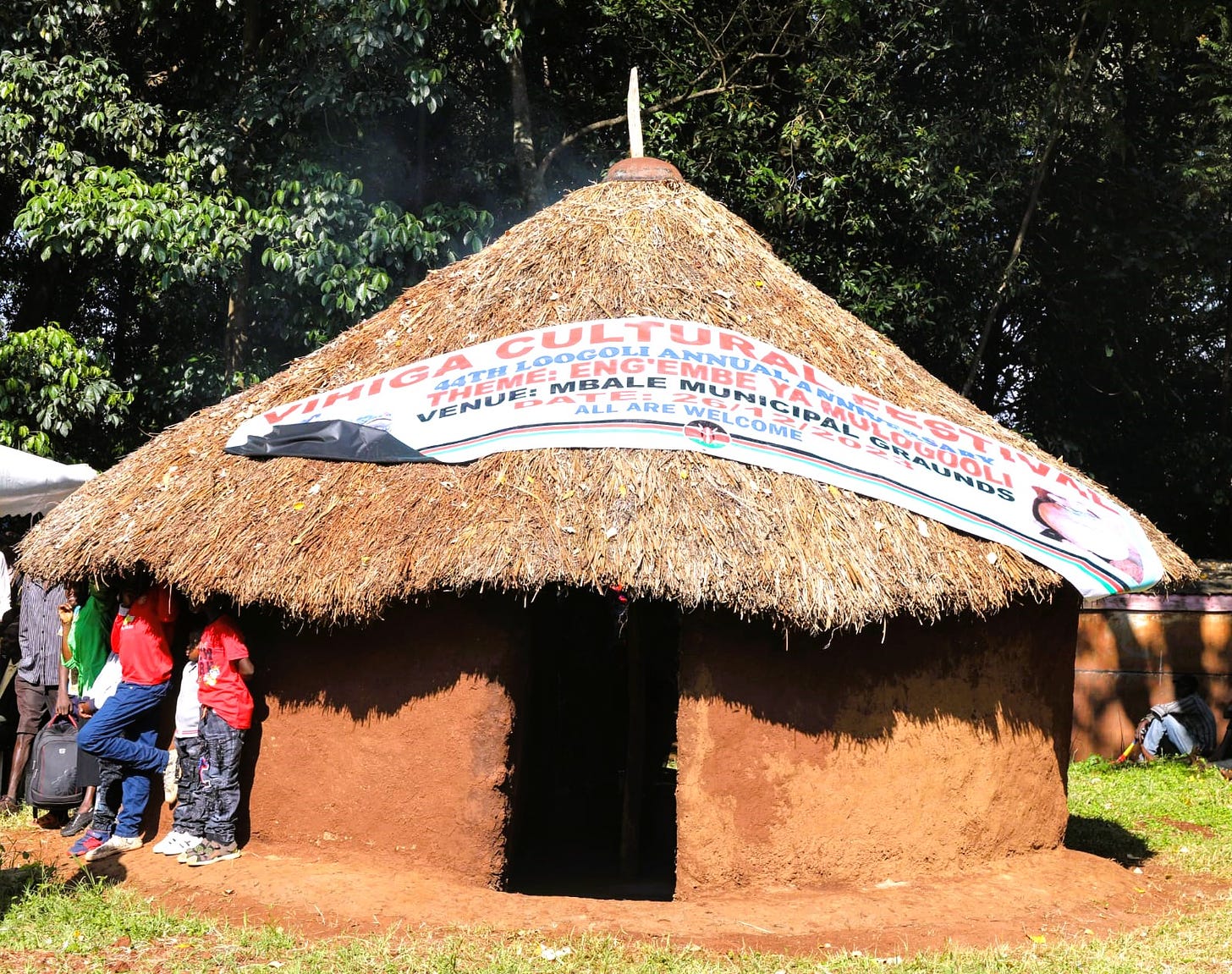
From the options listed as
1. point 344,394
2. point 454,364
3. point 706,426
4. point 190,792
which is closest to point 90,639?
point 190,792

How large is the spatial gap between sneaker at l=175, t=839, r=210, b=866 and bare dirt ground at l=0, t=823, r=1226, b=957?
Answer: 0.23ft

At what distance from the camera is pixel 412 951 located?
605 centimetres

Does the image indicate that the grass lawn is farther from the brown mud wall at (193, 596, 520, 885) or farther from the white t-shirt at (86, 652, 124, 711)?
the white t-shirt at (86, 652, 124, 711)

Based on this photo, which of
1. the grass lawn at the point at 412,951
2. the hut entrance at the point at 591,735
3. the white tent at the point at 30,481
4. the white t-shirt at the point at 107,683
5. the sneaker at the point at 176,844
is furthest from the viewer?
the hut entrance at the point at 591,735

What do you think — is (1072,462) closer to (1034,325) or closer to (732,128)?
(1034,325)

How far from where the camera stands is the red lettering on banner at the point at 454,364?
827cm

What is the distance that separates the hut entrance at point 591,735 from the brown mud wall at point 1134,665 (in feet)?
18.2

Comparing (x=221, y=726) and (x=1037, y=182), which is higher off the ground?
(x=1037, y=182)

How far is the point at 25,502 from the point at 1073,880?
764cm

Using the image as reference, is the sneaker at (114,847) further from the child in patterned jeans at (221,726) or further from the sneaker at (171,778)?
the child in patterned jeans at (221,726)

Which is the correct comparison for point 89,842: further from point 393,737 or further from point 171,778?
point 393,737

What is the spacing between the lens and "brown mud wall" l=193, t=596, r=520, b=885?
710 cm

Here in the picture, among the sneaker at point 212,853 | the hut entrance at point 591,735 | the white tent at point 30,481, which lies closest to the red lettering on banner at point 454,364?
the hut entrance at point 591,735

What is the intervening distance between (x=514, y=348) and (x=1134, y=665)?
8835 millimetres
